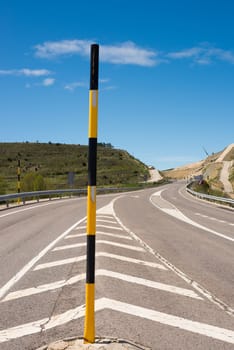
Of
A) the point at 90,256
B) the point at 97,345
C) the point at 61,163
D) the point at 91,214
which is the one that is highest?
the point at 61,163

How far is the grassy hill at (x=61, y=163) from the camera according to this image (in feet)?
337

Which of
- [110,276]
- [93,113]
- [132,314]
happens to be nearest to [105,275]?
[110,276]

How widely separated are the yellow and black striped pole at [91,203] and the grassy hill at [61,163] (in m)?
80.4

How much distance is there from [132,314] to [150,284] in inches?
66.0

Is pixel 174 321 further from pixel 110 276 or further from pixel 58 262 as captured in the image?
pixel 58 262

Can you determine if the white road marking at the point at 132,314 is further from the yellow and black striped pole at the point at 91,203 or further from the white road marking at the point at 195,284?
the yellow and black striped pole at the point at 91,203

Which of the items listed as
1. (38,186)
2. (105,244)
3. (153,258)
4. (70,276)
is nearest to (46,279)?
(70,276)

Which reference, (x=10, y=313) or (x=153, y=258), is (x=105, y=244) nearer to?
(x=153, y=258)

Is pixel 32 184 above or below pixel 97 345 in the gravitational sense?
above

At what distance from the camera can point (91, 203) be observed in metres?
4.21

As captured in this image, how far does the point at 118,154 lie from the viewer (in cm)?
16388

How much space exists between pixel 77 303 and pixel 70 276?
172cm

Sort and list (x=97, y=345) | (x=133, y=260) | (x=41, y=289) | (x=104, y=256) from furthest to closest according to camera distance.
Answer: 1. (x=104, y=256)
2. (x=133, y=260)
3. (x=41, y=289)
4. (x=97, y=345)

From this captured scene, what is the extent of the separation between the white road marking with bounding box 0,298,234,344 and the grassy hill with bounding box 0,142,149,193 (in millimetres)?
79182
